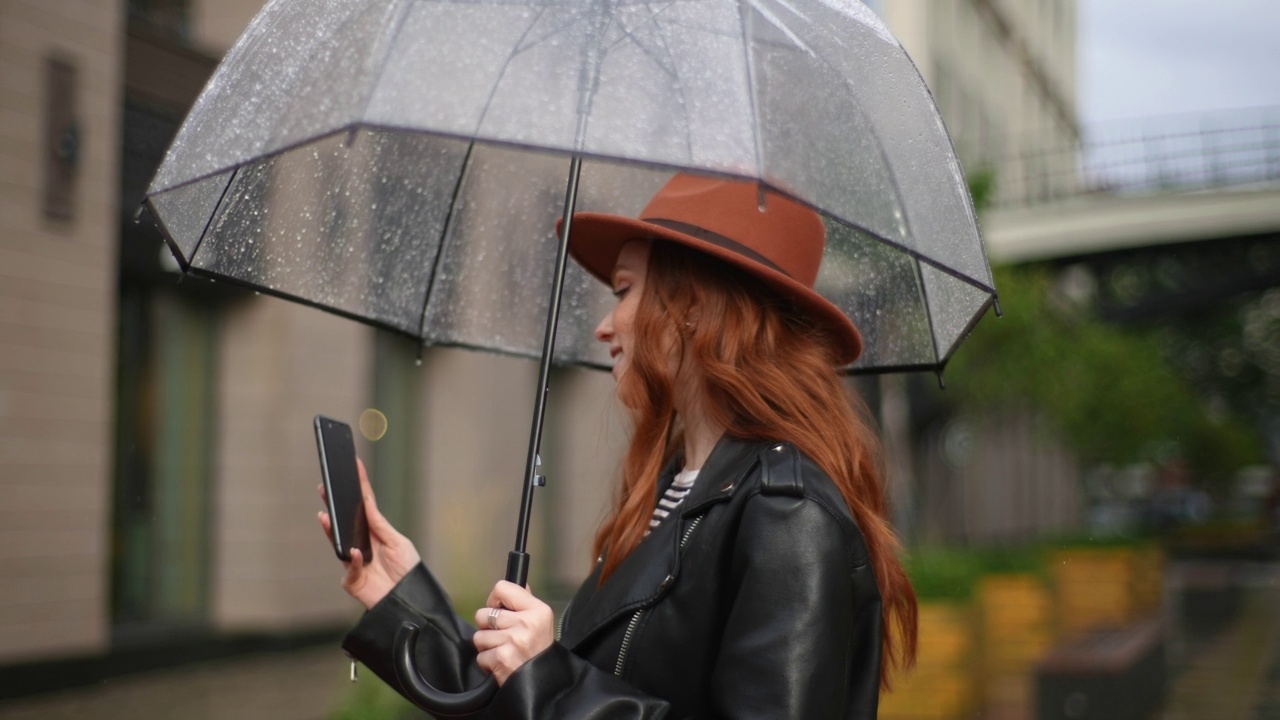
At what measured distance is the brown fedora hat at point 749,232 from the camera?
2.23 meters

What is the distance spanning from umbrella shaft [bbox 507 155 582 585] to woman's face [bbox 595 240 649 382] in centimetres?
11

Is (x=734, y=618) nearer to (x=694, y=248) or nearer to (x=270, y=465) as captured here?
(x=694, y=248)

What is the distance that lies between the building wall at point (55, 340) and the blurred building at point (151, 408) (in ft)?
0.05

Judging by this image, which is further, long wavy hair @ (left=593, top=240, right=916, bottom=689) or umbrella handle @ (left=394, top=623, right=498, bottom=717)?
long wavy hair @ (left=593, top=240, right=916, bottom=689)

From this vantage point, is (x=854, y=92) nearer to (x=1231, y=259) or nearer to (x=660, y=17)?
(x=660, y=17)

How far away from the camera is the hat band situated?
2.24 meters

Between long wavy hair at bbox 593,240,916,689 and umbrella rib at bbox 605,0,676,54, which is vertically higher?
umbrella rib at bbox 605,0,676,54

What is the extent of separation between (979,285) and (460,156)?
140cm

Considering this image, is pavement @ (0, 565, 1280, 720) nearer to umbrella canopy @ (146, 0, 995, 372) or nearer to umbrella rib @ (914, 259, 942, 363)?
umbrella canopy @ (146, 0, 995, 372)

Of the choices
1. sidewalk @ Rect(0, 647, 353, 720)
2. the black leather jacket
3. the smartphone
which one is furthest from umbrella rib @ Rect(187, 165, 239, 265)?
sidewalk @ Rect(0, 647, 353, 720)

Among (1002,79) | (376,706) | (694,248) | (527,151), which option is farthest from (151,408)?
(1002,79)

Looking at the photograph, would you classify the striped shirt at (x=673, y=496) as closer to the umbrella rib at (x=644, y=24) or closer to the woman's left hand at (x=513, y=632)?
the woman's left hand at (x=513, y=632)

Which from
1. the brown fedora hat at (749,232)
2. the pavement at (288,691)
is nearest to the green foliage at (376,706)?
the pavement at (288,691)

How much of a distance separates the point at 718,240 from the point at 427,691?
0.88 meters
